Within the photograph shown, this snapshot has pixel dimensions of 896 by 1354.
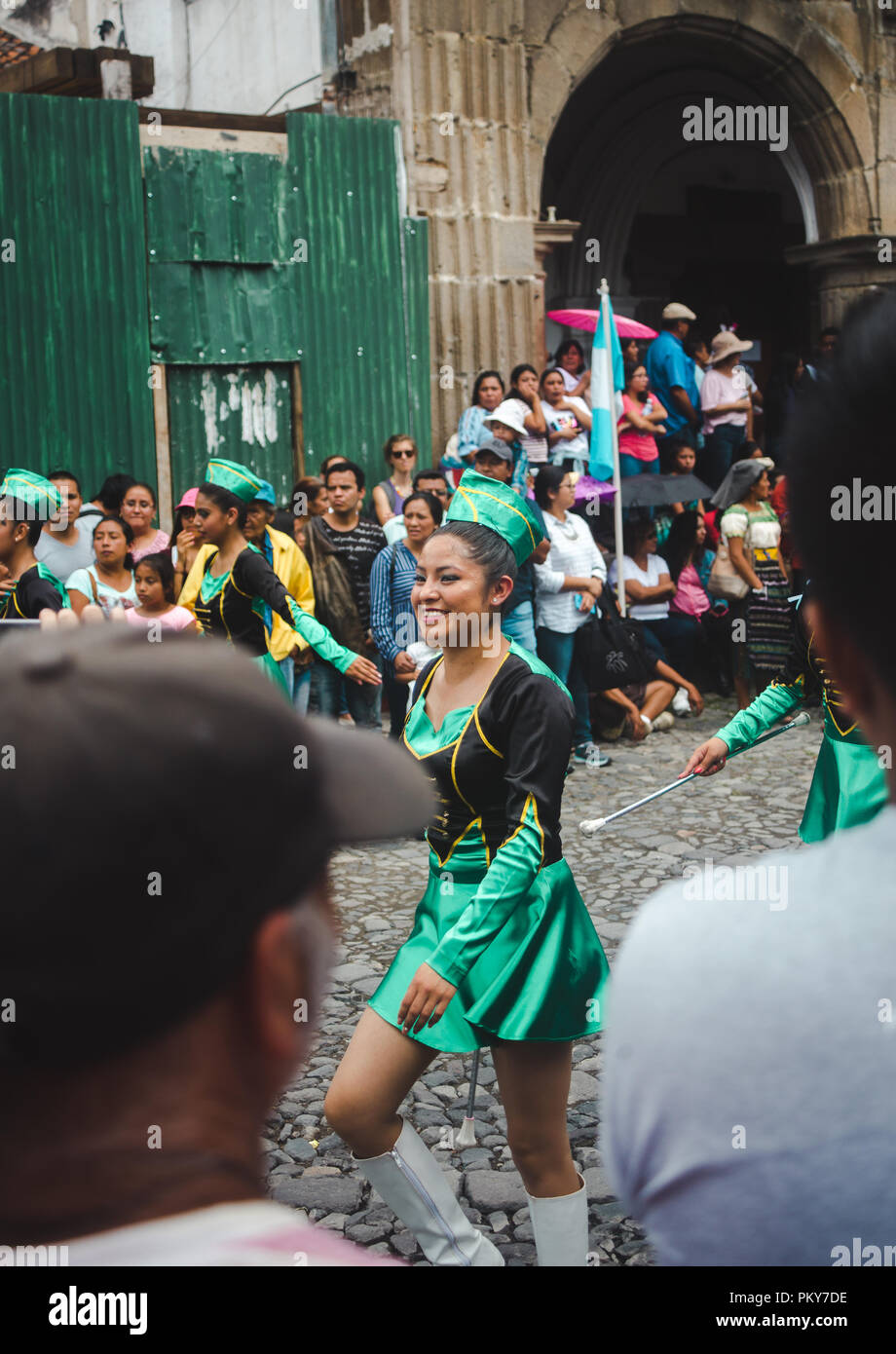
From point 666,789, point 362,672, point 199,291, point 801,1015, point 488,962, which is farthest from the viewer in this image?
point 199,291

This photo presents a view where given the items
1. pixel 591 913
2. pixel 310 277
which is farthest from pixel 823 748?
pixel 310 277

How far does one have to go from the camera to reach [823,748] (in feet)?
14.4

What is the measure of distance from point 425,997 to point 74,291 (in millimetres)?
8161

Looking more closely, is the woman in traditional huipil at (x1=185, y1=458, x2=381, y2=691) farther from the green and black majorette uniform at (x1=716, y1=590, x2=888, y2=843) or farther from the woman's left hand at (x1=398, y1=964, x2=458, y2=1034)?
the woman's left hand at (x1=398, y1=964, x2=458, y2=1034)

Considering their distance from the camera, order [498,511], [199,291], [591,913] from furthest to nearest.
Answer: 1. [199,291]
2. [591,913]
3. [498,511]

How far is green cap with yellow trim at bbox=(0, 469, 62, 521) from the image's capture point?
6.60 metres

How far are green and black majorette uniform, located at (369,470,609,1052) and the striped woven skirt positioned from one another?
6.68 m

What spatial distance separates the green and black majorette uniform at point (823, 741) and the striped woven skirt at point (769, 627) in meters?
5.38

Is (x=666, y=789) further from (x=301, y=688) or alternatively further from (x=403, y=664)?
(x=301, y=688)

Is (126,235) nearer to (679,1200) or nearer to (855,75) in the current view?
(855,75)

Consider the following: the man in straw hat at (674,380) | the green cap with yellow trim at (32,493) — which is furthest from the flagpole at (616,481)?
the green cap with yellow trim at (32,493)

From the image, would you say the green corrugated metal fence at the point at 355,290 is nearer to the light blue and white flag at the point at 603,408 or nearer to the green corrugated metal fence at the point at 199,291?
the green corrugated metal fence at the point at 199,291

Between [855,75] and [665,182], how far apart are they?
153 inches

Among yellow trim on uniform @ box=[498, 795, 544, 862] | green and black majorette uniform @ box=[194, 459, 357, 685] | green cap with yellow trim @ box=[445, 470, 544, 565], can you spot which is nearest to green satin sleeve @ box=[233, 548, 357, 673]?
green and black majorette uniform @ box=[194, 459, 357, 685]
